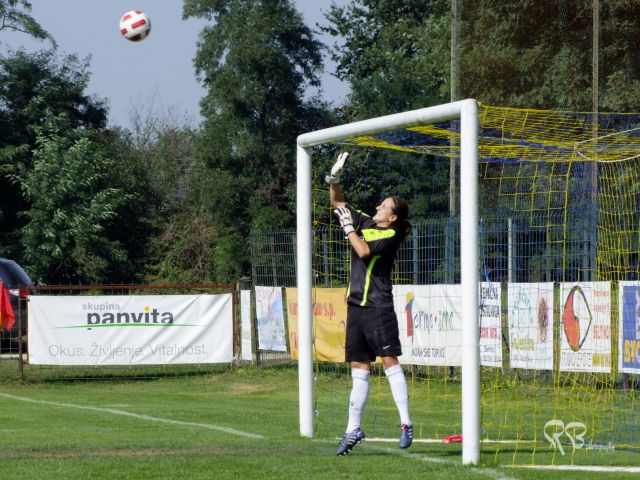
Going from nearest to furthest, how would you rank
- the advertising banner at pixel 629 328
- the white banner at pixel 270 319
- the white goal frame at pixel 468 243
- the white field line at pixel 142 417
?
the white goal frame at pixel 468 243, the white field line at pixel 142 417, the advertising banner at pixel 629 328, the white banner at pixel 270 319

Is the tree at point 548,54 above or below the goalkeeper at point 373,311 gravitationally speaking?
above

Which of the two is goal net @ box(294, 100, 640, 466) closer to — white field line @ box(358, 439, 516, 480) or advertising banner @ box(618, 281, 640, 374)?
advertising banner @ box(618, 281, 640, 374)

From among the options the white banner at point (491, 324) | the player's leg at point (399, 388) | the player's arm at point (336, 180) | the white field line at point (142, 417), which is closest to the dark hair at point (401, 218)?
the player's arm at point (336, 180)

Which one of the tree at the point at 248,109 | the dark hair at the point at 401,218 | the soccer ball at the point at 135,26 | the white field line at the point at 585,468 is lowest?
the white field line at the point at 585,468

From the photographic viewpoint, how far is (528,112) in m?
9.67

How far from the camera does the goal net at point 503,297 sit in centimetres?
906

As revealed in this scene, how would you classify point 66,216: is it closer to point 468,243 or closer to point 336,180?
point 336,180

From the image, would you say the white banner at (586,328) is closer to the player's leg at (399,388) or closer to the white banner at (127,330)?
the player's leg at (399,388)

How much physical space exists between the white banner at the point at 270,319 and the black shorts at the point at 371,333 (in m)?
11.4

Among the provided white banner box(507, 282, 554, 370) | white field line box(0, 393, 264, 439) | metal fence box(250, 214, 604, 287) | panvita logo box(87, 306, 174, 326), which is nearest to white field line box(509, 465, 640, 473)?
white field line box(0, 393, 264, 439)

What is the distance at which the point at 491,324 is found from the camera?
16312 millimetres

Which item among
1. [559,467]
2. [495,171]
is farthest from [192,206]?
[559,467]

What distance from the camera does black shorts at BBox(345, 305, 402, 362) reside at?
27.8 feet

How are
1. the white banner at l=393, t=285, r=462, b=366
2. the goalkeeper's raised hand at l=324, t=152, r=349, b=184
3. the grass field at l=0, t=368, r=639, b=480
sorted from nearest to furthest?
the grass field at l=0, t=368, r=639, b=480
the goalkeeper's raised hand at l=324, t=152, r=349, b=184
the white banner at l=393, t=285, r=462, b=366
